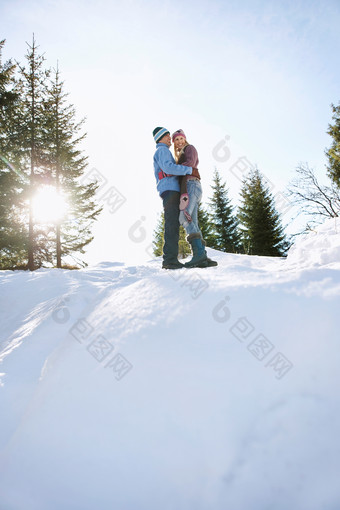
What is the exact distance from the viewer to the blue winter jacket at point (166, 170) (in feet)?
9.84

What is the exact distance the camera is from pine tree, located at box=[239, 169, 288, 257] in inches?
816

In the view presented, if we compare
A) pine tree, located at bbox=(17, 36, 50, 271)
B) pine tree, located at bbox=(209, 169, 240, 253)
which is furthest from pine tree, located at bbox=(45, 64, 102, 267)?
pine tree, located at bbox=(209, 169, 240, 253)

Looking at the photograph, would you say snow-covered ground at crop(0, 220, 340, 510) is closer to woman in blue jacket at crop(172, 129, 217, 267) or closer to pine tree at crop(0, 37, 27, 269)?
woman in blue jacket at crop(172, 129, 217, 267)

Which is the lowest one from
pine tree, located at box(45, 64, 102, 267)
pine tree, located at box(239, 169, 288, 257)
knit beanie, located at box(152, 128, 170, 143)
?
pine tree, located at box(239, 169, 288, 257)

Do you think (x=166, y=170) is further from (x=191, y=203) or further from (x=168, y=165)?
(x=191, y=203)

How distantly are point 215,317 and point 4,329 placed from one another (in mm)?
3049

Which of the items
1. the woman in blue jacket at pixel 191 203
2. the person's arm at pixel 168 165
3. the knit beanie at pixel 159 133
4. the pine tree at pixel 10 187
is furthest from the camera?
the pine tree at pixel 10 187

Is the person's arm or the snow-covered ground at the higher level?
the person's arm

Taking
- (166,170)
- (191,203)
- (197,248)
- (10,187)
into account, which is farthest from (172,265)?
(10,187)

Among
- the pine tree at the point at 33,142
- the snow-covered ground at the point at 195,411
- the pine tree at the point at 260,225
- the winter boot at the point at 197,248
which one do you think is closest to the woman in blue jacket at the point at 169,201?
the winter boot at the point at 197,248

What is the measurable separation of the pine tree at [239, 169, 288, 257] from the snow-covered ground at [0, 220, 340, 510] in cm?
1955

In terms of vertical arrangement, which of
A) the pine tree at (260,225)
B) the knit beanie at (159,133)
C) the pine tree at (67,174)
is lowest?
the pine tree at (260,225)

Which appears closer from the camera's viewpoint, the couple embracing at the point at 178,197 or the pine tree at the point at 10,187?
the couple embracing at the point at 178,197

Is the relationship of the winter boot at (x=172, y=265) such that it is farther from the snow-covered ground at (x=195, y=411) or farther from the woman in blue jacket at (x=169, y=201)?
the snow-covered ground at (x=195, y=411)
